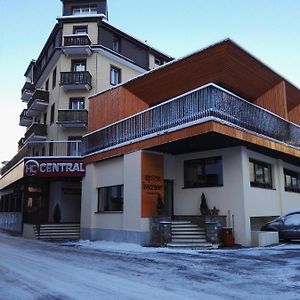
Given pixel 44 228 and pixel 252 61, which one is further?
pixel 44 228

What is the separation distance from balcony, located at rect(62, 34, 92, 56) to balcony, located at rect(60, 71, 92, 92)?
1968 millimetres

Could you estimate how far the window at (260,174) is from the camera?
1833 cm

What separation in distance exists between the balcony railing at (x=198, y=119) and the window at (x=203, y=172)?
92.4 inches

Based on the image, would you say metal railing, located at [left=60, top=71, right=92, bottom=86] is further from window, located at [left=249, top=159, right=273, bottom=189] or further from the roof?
window, located at [left=249, top=159, right=273, bottom=189]

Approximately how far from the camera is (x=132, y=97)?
70.9ft

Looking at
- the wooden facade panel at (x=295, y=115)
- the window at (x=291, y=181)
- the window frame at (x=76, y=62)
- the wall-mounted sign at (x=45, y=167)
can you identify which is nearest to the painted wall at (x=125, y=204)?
the wall-mounted sign at (x=45, y=167)

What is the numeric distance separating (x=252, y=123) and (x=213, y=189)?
3.45 m

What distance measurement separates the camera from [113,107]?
71.5ft

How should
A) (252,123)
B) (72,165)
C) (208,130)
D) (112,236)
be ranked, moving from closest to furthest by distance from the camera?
1. (208,130)
2. (252,123)
3. (112,236)
4. (72,165)

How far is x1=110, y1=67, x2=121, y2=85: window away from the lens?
106 feet

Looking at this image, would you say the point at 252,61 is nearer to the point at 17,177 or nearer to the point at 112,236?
the point at 112,236

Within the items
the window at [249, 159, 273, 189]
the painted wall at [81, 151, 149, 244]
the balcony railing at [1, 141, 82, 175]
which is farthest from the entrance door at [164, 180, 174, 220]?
the balcony railing at [1, 141, 82, 175]

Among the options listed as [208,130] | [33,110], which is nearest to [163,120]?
[208,130]

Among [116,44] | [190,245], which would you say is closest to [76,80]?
[116,44]
